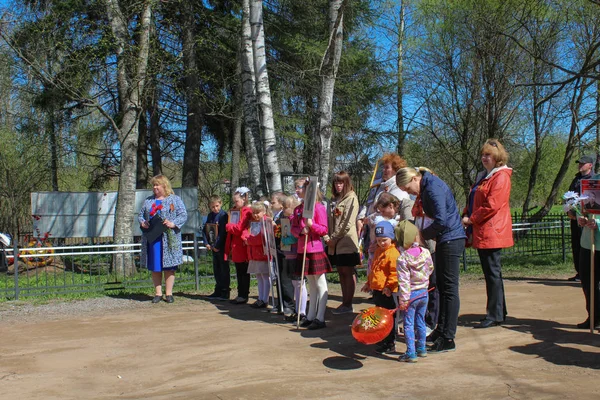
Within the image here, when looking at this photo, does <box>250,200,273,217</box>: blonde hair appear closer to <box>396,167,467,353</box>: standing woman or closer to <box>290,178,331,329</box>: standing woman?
<box>290,178,331,329</box>: standing woman

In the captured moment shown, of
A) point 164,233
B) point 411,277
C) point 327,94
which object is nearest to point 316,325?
point 411,277

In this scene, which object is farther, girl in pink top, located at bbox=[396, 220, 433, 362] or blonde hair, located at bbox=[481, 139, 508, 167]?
blonde hair, located at bbox=[481, 139, 508, 167]

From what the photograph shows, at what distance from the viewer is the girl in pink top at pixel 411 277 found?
4.94 metres

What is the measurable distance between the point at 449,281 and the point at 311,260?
166cm

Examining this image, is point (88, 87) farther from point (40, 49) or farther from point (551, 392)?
point (551, 392)

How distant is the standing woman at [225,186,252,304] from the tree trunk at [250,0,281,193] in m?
1.70

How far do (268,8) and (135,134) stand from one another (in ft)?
20.9

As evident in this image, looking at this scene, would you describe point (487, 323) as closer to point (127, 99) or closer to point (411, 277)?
point (411, 277)

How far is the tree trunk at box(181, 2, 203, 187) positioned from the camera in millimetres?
15705

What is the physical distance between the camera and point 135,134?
12805 millimetres

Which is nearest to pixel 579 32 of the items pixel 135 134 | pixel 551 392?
pixel 135 134

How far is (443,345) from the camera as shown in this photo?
5.32 meters

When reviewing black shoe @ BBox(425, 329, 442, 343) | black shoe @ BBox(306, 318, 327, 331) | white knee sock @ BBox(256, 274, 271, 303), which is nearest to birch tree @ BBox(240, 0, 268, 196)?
white knee sock @ BBox(256, 274, 271, 303)

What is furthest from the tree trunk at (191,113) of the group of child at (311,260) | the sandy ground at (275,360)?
the sandy ground at (275,360)
